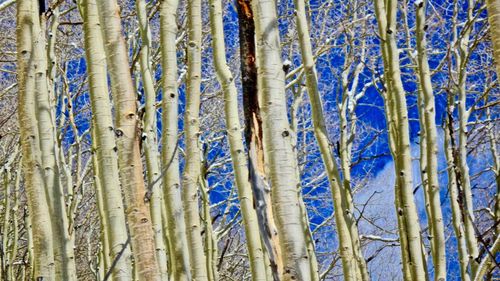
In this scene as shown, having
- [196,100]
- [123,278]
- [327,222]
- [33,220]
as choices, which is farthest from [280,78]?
[327,222]

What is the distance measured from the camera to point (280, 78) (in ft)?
6.31

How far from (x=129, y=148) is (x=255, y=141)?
0.41m

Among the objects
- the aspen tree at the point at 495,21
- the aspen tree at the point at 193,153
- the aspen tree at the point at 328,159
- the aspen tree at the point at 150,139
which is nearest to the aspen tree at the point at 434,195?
the aspen tree at the point at 328,159

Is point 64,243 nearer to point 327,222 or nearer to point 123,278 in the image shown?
point 123,278

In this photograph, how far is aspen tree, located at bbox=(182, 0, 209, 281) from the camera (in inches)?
123

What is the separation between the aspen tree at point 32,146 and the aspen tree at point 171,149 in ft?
1.99

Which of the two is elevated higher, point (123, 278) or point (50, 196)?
point (50, 196)

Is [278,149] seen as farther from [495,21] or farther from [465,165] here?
[465,165]

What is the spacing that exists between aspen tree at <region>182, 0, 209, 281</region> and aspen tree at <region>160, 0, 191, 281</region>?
0.11m

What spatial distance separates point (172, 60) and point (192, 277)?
Result: 110 centimetres

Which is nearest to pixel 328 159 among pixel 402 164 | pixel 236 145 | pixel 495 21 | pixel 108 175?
pixel 402 164

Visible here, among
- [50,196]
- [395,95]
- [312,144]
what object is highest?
[312,144]

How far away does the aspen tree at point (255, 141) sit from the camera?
6.15 ft

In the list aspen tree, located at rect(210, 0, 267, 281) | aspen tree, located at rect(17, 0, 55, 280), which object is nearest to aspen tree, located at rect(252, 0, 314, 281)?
aspen tree, located at rect(17, 0, 55, 280)
